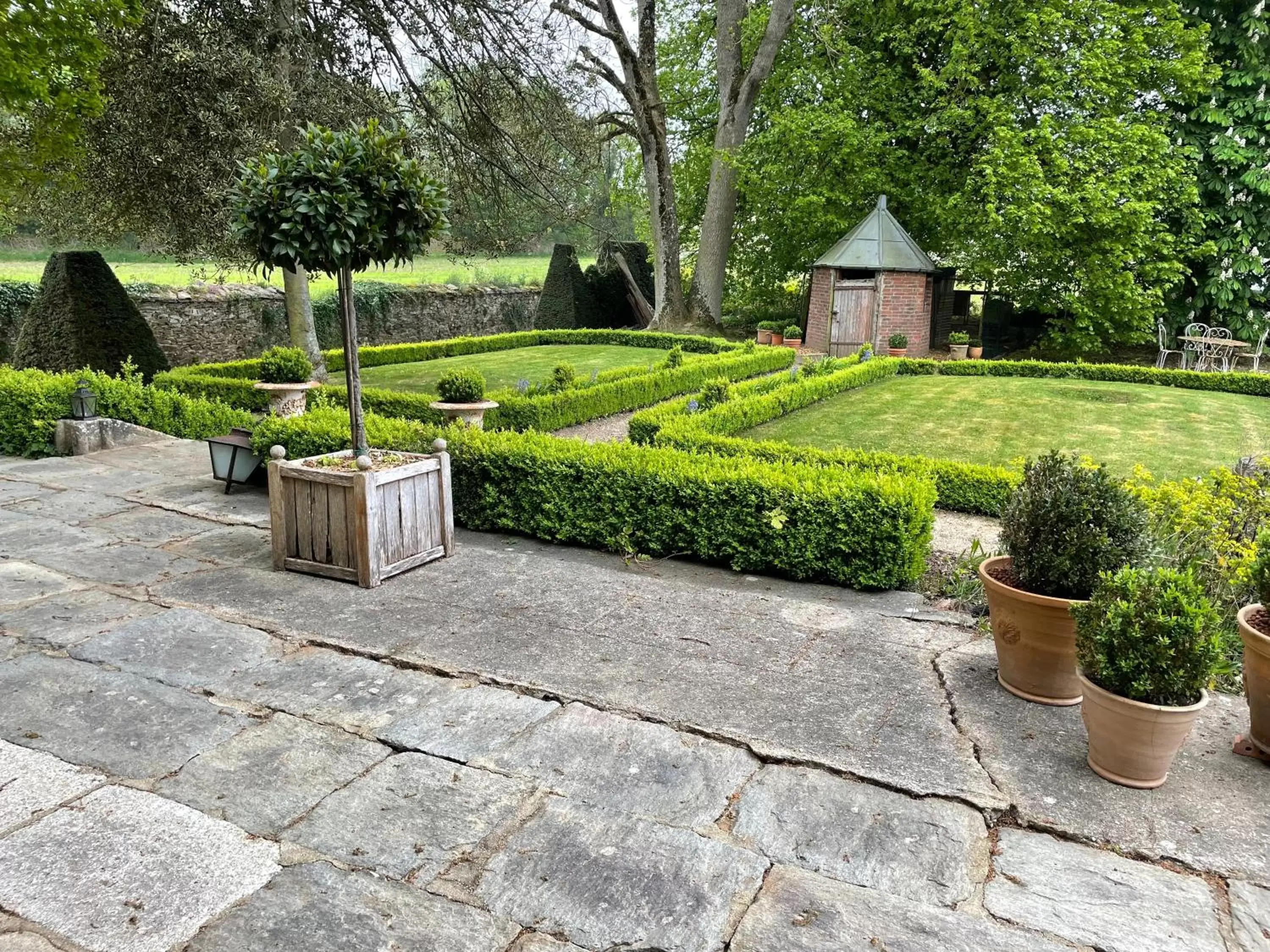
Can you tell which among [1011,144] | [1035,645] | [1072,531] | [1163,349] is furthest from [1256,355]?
[1035,645]

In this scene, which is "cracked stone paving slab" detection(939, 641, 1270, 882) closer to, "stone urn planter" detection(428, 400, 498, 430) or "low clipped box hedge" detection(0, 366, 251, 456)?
"stone urn planter" detection(428, 400, 498, 430)

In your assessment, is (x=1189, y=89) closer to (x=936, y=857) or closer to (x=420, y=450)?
(x=420, y=450)

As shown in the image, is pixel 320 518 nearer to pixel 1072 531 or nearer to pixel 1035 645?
pixel 1035 645

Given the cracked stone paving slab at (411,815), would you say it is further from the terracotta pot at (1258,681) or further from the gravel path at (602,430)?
the gravel path at (602,430)

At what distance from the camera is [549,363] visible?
706 inches

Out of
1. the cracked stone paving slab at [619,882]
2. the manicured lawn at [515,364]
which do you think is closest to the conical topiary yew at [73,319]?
the manicured lawn at [515,364]

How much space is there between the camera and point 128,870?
2438 millimetres

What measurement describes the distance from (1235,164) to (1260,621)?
1917 centimetres

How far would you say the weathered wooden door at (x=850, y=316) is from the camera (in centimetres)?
1828

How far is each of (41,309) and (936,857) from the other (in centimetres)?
1303

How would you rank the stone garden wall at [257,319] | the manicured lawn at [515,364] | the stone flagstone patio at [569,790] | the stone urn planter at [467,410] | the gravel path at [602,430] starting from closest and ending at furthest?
the stone flagstone patio at [569,790]
the stone urn planter at [467,410]
the gravel path at [602,430]
the manicured lawn at [515,364]
the stone garden wall at [257,319]

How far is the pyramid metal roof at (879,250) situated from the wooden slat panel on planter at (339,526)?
15399mm

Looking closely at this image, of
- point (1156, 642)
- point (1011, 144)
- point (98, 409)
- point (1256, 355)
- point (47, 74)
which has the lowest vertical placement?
point (1156, 642)

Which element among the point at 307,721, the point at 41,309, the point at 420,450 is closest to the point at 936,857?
the point at 307,721
